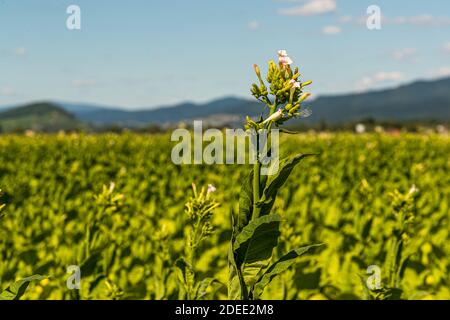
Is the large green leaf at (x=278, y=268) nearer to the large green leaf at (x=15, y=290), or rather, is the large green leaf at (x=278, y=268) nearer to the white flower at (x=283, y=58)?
the white flower at (x=283, y=58)

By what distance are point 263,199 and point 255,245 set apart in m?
0.23

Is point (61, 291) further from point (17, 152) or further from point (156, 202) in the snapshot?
point (17, 152)

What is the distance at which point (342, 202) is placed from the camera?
28.6ft

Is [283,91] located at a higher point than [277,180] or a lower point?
higher

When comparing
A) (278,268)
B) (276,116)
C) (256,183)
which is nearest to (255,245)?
(278,268)

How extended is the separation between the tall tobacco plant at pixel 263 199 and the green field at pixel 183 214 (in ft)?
5.53

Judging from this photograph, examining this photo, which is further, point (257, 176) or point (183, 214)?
point (183, 214)

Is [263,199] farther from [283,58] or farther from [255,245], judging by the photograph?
[283,58]

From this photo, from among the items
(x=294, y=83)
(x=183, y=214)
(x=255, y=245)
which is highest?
(x=294, y=83)

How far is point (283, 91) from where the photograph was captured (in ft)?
7.79

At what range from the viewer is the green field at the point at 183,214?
213 inches

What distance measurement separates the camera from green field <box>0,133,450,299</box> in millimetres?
5410

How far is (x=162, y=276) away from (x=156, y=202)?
349 cm
